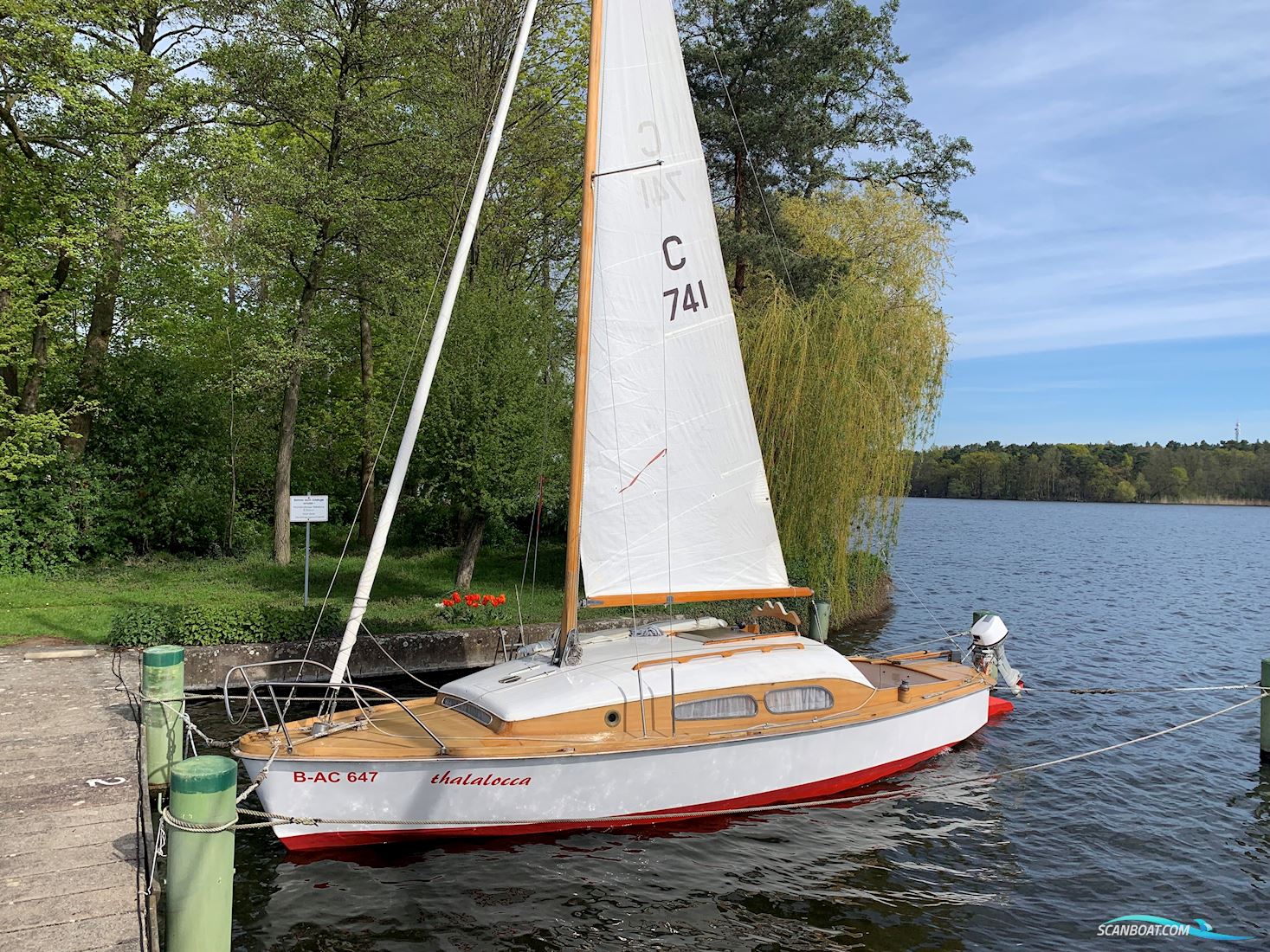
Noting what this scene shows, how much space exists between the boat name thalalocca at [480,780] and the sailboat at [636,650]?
20 mm

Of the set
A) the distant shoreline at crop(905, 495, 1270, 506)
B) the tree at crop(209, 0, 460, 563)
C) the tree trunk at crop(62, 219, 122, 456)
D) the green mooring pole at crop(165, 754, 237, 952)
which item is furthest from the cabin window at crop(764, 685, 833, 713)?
the distant shoreline at crop(905, 495, 1270, 506)

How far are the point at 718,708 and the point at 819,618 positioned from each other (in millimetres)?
9841

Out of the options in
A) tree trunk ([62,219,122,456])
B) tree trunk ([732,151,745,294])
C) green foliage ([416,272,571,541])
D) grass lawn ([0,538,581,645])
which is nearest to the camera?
grass lawn ([0,538,581,645])

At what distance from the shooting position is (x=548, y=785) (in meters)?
10.4

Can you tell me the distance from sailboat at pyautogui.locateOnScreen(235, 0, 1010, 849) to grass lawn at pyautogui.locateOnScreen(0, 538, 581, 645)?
344 inches

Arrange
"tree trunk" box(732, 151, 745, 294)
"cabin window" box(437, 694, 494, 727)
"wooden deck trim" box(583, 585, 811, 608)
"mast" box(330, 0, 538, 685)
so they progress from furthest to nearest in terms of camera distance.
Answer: "tree trunk" box(732, 151, 745, 294), "wooden deck trim" box(583, 585, 811, 608), "cabin window" box(437, 694, 494, 727), "mast" box(330, 0, 538, 685)

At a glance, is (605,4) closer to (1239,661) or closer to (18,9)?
(18,9)

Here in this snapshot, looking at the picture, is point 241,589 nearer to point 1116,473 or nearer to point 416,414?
point 416,414

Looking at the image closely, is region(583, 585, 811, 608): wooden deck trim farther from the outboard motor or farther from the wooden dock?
the wooden dock

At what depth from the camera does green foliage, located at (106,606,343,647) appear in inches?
639

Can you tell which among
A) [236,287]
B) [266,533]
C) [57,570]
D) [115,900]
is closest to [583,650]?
[115,900]

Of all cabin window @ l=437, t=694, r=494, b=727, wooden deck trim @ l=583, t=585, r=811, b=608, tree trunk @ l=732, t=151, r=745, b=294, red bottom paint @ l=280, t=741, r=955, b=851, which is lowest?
red bottom paint @ l=280, t=741, r=955, b=851

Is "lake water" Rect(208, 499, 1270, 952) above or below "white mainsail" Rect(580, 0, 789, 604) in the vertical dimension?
below

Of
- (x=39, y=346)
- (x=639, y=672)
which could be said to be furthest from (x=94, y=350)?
(x=639, y=672)
